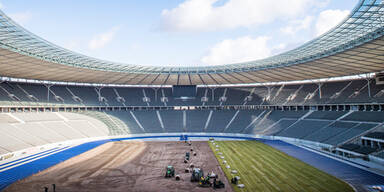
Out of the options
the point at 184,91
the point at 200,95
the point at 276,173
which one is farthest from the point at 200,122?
the point at 276,173

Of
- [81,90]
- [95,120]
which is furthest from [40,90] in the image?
[95,120]

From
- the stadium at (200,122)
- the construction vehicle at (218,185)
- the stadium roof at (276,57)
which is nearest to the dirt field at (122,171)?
the stadium at (200,122)

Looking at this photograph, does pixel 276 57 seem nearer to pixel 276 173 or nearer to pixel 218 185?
pixel 276 173

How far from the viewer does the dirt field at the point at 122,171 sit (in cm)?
1909

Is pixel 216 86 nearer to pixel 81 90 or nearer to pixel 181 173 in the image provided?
pixel 81 90

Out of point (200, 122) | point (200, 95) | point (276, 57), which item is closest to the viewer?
point (276, 57)

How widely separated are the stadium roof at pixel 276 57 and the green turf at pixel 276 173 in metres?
13.4

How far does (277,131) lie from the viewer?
146 ft

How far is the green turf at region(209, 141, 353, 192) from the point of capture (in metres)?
18.5

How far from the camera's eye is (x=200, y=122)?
53000mm

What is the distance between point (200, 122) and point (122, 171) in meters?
30.8

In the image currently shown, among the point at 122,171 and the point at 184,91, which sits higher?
the point at 184,91

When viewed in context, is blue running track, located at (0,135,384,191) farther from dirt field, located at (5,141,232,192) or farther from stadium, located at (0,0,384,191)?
dirt field, located at (5,141,232,192)

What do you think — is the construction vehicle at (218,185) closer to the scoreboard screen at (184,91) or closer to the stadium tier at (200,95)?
the stadium tier at (200,95)
